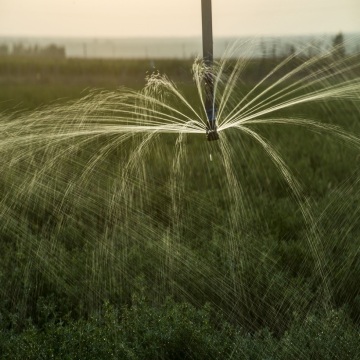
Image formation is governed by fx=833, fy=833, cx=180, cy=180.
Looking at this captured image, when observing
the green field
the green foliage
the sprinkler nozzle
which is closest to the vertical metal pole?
the sprinkler nozzle

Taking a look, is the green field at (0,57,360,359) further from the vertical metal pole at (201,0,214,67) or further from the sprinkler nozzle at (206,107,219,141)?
the vertical metal pole at (201,0,214,67)

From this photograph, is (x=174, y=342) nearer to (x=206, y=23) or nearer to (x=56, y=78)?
(x=206, y=23)

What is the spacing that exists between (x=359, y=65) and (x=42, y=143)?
7.91 feet

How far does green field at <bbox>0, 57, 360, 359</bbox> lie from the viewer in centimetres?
346

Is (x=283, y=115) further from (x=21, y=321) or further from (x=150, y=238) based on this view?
(x=21, y=321)

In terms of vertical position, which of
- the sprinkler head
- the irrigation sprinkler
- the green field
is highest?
the irrigation sprinkler

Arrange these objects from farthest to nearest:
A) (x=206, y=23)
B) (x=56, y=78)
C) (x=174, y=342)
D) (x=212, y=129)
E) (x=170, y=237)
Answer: (x=56, y=78)
(x=170, y=237)
(x=212, y=129)
(x=206, y=23)
(x=174, y=342)

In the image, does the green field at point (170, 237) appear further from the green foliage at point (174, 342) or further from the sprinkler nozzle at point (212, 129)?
the sprinkler nozzle at point (212, 129)

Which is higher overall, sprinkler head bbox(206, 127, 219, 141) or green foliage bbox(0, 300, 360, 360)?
sprinkler head bbox(206, 127, 219, 141)

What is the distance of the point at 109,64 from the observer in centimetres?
786

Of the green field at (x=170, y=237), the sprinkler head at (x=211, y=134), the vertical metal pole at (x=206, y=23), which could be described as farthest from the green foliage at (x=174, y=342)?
the vertical metal pole at (x=206, y=23)

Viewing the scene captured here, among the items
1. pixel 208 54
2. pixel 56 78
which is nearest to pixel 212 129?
pixel 208 54

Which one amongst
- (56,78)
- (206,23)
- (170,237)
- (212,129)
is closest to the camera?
(206,23)

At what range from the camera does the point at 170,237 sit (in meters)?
5.39
